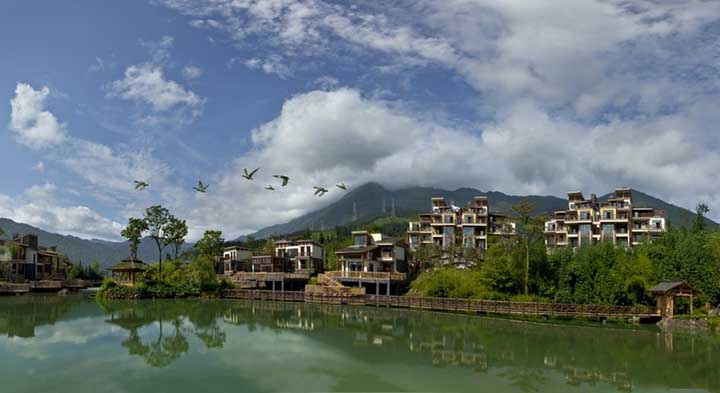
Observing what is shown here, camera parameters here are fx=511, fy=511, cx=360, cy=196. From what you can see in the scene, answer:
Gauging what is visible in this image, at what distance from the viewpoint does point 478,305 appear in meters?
37.2

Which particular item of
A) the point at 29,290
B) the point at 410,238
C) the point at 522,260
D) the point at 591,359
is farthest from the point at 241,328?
the point at 410,238

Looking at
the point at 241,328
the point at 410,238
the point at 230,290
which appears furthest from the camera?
the point at 410,238

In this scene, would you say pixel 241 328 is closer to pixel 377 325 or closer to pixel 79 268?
pixel 377 325

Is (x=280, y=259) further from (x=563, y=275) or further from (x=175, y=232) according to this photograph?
(x=563, y=275)

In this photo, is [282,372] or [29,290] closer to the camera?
[282,372]

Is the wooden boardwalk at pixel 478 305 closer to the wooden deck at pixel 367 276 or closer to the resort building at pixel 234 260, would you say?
the wooden deck at pixel 367 276

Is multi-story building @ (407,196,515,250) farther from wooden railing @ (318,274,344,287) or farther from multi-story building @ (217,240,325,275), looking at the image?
wooden railing @ (318,274,344,287)

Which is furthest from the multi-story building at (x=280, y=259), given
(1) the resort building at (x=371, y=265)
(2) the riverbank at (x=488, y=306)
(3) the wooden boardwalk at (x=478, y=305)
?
(2) the riverbank at (x=488, y=306)

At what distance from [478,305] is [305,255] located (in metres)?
34.6

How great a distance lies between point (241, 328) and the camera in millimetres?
29594

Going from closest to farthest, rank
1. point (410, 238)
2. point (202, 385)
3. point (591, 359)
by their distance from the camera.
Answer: point (202, 385)
point (591, 359)
point (410, 238)

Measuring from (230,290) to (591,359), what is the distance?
38723 mm

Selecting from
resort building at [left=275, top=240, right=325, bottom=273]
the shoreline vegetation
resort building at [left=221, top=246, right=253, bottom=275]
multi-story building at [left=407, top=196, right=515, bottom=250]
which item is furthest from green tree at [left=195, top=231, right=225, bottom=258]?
multi-story building at [left=407, top=196, right=515, bottom=250]

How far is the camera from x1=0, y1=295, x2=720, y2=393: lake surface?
16.7m
